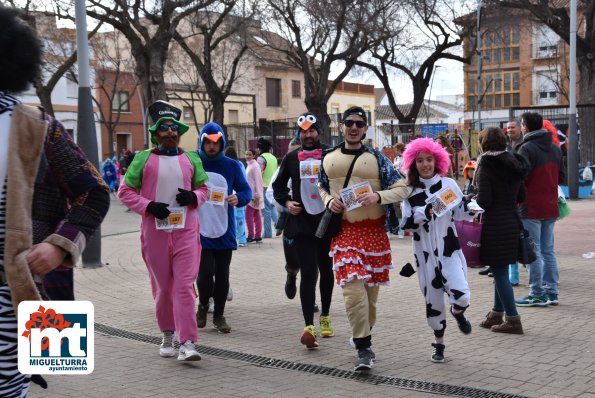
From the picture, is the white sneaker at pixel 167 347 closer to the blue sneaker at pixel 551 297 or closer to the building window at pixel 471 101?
the blue sneaker at pixel 551 297

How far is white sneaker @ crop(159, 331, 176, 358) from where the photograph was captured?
6.15 meters

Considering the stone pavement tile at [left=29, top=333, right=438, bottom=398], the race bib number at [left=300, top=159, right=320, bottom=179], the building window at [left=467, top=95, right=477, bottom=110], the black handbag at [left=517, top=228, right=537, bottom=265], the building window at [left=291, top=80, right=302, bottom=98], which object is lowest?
the stone pavement tile at [left=29, top=333, right=438, bottom=398]

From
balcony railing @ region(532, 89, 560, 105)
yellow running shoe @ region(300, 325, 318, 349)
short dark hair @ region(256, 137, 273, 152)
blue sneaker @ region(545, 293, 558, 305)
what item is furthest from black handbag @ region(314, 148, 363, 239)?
balcony railing @ region(532, 89, 560, 105)

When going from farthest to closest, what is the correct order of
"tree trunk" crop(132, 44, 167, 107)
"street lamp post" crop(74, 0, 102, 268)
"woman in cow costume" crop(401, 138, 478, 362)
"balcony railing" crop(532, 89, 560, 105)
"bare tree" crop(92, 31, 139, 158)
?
1. "balcony railing" crop(532, 89, 560, 105)
2. "bare tree" crop(92, 31, 139, 158)
3. "tree trunk" crop(132, 44, 167, 107)
4. "street lamp post" crop(74, 0, 102, 268)
5. "woman in cow costume" crop(401, 138, 478, 362)

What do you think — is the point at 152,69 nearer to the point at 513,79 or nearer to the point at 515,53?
the point at 515,53

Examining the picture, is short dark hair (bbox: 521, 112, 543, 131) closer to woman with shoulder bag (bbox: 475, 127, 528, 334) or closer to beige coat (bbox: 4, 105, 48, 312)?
woman with shoulder bag (bbox: 475, 127, 528, 334)

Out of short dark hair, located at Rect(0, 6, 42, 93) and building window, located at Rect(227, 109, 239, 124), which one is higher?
building window, located at Rect(227, 109, 239, 124)

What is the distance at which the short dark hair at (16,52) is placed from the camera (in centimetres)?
277

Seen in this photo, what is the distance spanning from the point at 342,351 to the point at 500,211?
192cm

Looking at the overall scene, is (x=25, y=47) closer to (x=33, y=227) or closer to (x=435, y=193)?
(x=33, y=227)

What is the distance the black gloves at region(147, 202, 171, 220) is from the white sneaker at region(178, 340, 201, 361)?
105 cm

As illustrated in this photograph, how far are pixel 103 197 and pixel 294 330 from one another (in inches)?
168

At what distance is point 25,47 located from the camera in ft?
9.20

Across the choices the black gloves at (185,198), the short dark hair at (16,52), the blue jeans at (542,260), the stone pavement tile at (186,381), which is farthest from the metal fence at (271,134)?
the short dark hair at (16,52)
